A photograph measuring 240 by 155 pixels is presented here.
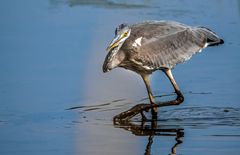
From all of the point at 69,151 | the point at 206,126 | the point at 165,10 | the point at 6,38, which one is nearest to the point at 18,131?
the point at 69,151

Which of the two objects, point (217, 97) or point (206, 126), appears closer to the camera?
point (206, 126)

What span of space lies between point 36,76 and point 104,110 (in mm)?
1333

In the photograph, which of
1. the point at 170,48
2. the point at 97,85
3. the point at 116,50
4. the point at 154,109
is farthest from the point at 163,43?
the point at 97,85

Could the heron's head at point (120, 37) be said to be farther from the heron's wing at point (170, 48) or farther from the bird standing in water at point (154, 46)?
the heron's wing at point (170, 48)

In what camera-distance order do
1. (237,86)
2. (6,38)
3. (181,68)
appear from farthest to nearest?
Result: (6,38) → (181,68) → (237,86)

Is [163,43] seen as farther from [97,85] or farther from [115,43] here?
[97,85]

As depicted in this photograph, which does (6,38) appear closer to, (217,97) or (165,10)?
(165,10)

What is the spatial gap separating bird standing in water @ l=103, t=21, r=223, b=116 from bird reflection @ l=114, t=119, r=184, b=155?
443mm

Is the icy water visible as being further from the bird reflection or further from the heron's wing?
the heron's wing

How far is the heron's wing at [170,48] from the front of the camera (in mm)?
9625

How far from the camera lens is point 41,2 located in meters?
14.1

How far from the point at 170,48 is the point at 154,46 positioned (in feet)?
0.77

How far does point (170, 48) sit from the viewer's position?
32.5 ft

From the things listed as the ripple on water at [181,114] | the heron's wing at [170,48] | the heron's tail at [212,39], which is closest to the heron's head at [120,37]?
the heron's wing at [170,48]
